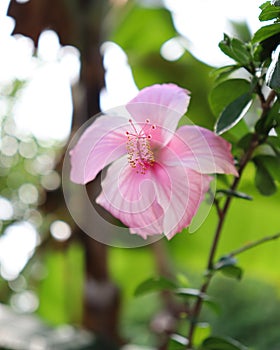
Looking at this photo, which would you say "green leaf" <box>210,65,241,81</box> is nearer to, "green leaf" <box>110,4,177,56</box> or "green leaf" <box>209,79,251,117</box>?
"green leaf" <box>209,79,251,117</box>

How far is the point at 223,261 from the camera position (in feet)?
1.25

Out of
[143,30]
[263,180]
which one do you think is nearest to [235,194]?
[263,180]

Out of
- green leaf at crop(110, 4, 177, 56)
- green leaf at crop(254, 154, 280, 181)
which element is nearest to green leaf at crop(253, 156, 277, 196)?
green leaf at crop(254, 154, 280, 181)

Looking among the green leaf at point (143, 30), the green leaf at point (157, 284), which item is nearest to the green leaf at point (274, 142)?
the green leaf at point (157, 284)

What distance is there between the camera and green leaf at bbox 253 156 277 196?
361mm

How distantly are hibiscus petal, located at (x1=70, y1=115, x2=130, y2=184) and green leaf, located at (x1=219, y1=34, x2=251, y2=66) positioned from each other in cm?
7

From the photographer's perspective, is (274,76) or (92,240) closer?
(274,76)

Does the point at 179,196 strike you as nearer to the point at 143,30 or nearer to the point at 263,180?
the point at 263,180

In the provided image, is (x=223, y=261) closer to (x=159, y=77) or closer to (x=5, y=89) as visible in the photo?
(x=159, y=77)

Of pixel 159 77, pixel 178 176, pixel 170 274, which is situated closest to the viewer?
pixel 178 176

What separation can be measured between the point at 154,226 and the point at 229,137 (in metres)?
0.10

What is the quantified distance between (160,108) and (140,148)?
2cm

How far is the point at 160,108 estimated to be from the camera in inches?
12.2

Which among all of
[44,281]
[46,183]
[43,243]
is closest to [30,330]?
[43,243]
